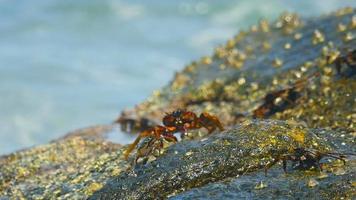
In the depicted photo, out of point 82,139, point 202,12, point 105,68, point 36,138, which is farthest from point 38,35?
point 82,139

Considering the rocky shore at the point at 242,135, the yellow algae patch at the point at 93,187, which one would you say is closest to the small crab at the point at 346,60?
the rocky shore at the point at 242,135

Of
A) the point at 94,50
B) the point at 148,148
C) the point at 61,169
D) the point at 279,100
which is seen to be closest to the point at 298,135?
the point at 148,148

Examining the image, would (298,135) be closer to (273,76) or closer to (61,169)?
(61,169)

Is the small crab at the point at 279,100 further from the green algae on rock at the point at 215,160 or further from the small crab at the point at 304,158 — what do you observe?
the small crab at the point at 304,158

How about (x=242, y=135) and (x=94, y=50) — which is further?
(x=94, y=50)

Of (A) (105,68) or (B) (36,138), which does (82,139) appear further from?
(A) (105,68)
